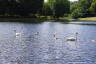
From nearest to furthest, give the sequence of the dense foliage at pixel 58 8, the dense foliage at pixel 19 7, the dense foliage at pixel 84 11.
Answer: the dense foliage at pixel 19 7
the dense foliage at pixel 58 8
the dense foliage at pixel 84 11

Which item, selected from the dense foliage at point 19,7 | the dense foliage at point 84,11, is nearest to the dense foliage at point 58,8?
the dense foliage at point 19,7

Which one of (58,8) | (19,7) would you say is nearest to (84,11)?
(58,8)

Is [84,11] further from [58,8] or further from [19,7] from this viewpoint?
[19,7]

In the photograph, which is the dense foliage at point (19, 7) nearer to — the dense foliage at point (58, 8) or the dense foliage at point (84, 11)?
the dense foliage at point (58, 8)

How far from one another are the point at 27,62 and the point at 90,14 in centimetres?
14234

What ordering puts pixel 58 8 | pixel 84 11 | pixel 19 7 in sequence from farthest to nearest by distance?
pixel 84 11
pixel 58 8
pixel 19 7

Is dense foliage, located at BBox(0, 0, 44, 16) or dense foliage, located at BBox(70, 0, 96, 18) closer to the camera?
dense foliage, located at BBox(0, 0, 44, 16)

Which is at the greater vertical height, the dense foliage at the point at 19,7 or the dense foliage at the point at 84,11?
the dense foliage at the point at 19,7

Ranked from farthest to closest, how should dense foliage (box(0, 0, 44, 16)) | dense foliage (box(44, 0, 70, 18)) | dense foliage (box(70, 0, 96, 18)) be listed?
1. dense foliage (box(70, 0, 96, 18))
2. dense foliage (box(44, 0, 70, 18))
3. dense foliage (box(0, 0, 44, 16))

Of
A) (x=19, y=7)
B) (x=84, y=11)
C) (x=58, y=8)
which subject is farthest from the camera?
(x=84, y=11)

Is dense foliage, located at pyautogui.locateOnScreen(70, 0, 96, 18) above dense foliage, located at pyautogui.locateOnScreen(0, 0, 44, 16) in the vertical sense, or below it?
below

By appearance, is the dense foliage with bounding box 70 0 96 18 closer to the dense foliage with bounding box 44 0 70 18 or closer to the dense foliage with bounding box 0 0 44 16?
the dense foliage with bounding box 44 0 70 18

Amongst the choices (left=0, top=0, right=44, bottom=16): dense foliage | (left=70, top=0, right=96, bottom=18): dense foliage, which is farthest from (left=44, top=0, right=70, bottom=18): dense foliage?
(left=70, top=0, right=96, bottom=18): dense foliage

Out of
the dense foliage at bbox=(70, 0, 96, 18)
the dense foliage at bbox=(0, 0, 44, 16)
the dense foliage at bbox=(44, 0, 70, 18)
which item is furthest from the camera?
the dense foliage at bbox=(70, 0, 96, 18)
